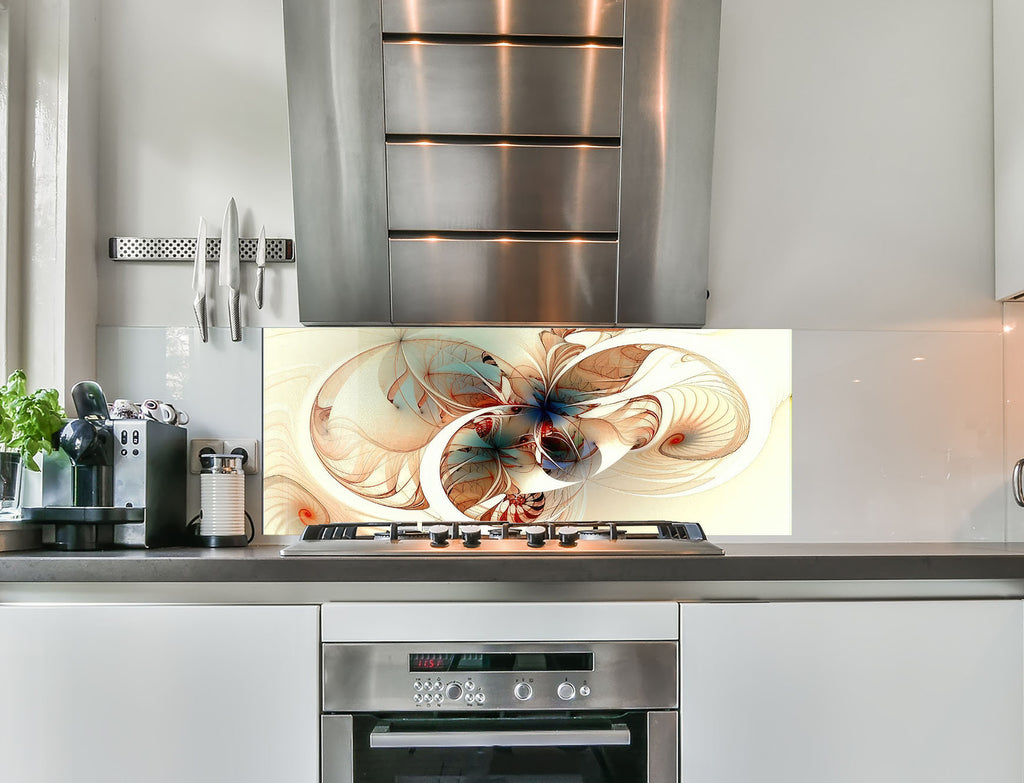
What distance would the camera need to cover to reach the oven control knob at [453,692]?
1426mm

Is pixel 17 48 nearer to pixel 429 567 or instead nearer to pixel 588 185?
pixel 588 185

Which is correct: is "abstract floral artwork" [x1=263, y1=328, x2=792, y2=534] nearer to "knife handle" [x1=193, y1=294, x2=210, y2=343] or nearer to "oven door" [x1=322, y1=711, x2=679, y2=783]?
"knife handle" [x1=193, y1=294, x2=210, y2=343]

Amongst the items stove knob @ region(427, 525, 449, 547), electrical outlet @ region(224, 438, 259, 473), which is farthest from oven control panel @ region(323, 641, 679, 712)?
electrical outlet @ region(224, 438, 259, 473)

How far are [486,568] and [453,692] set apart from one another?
0.22m

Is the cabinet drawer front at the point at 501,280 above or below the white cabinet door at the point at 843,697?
above

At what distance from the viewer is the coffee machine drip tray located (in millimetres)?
1625

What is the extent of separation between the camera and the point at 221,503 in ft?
6.10

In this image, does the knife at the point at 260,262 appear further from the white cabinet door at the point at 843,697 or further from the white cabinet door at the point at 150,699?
the white cabinet door at the point at 843,697

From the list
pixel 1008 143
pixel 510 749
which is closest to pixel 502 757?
pixel 510 749

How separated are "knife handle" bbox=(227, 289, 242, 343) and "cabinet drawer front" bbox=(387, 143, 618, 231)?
0.43 meters

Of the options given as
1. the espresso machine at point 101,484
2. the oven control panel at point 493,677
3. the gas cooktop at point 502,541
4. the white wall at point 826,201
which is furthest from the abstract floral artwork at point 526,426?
the oven control panel at point 493,677

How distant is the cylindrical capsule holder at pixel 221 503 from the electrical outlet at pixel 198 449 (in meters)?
0.11

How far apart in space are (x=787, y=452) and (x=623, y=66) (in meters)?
1.00

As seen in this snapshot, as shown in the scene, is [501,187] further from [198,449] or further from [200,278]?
[198,449]
